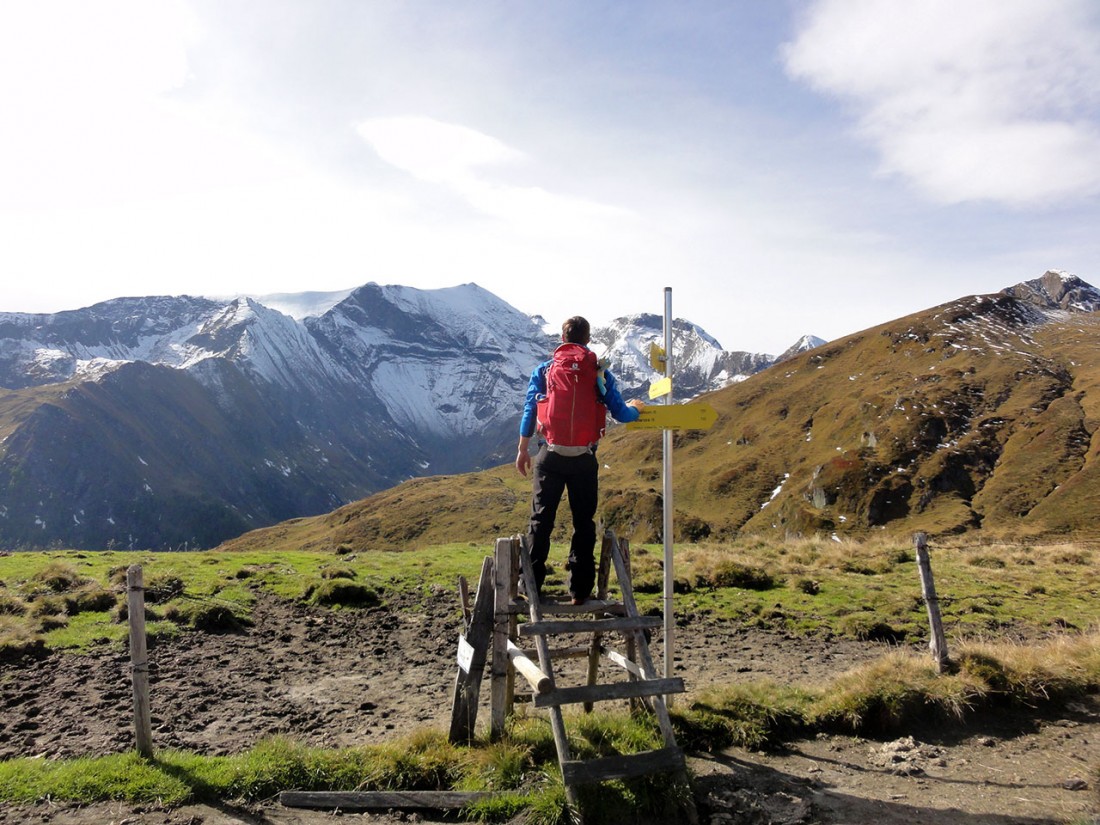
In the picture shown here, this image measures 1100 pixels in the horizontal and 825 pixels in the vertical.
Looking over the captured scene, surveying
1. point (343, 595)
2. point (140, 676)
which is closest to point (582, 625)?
point (140, 676)

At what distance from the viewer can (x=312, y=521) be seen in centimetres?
18475

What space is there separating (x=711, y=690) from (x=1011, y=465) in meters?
103

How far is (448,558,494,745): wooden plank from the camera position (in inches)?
330

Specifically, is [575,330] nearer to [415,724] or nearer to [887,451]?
[415,724]

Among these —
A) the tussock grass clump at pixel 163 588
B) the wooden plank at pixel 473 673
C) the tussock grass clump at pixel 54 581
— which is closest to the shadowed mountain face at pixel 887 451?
the tussock grass clump at pixel 163 588

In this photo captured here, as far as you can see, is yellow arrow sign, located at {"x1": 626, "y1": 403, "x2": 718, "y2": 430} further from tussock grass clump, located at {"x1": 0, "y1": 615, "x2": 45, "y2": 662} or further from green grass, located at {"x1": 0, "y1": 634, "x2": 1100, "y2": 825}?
tussock grass clump, located at {"x1": 0, "y1": 615, "x2": 45, "y2": 662}

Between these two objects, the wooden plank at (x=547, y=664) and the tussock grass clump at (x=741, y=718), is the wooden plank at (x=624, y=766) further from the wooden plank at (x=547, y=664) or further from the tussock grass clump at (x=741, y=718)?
the tussock grass clump at (x=741, y=718)

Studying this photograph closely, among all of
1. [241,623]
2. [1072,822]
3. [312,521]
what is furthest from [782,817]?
[312,521]

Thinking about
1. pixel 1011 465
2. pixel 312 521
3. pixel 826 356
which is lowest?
pixel 312 521

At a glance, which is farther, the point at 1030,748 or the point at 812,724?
the point at 812,724

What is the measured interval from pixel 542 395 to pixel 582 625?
9.95 feet

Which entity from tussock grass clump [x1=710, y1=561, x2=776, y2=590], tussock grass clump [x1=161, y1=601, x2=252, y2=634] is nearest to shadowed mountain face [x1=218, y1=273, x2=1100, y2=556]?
tussock grass clump [x1=710, y1=561, x2=776, y2=590]

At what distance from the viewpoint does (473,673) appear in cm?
845

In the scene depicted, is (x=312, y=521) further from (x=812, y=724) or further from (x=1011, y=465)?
(x=812, y=724)
